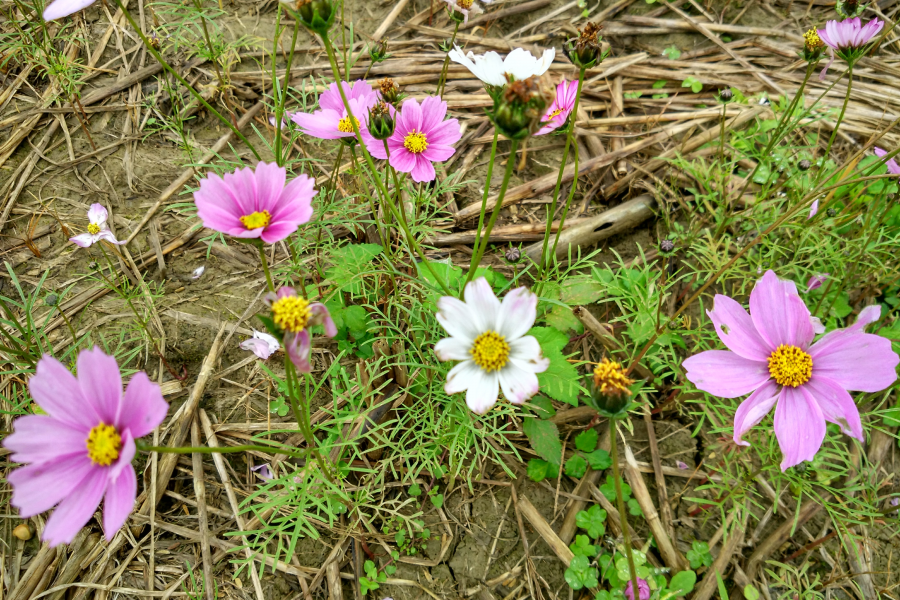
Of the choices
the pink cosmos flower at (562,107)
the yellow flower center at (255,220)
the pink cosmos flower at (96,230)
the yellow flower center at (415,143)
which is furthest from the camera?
the pink cosmos flower at (96,230)

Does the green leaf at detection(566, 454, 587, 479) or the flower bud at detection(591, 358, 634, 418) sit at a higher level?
the green leaf at detection(566, 454, 587, 479)

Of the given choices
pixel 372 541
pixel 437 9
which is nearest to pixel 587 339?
pixel 372 541

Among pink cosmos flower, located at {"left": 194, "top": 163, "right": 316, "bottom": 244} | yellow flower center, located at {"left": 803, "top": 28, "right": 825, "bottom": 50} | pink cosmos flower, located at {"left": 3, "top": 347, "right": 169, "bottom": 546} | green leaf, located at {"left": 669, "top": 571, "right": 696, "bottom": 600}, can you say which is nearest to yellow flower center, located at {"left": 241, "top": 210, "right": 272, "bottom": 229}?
pink cosmos flower, located at {"left": 194, "top": 163, "right": 316, "bottom": 244}

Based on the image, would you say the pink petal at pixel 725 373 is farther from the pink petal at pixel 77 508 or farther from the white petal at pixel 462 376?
the pink petal at pixel 77 508

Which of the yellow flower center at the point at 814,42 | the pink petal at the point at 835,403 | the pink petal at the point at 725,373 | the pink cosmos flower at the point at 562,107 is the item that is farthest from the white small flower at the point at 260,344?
the yellow flower center at the point at 814,42

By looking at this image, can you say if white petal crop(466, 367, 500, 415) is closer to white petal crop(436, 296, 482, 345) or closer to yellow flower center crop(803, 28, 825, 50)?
white petal crop(436, 296, 482, 345)
